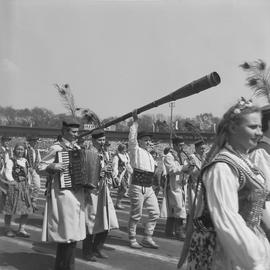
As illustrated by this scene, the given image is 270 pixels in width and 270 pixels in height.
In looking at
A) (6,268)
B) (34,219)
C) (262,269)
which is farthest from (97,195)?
(262,269)

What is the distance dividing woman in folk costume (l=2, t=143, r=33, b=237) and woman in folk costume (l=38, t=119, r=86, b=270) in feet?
8.28

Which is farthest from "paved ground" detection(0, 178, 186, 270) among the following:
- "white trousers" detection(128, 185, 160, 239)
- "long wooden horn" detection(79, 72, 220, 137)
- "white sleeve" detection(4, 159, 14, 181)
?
"long wooden horn" detection(79, 72, 220, 137)

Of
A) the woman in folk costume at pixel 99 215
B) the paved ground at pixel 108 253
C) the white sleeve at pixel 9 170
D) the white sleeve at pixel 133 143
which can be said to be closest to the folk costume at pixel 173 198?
the paved ground at pixel 108 253

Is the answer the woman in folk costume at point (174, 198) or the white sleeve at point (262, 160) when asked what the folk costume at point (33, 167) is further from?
the white sleeve at point (262, 160)

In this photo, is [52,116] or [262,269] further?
[52,116]

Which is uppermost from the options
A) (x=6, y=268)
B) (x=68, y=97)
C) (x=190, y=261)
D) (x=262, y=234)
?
(x=68, y=97)

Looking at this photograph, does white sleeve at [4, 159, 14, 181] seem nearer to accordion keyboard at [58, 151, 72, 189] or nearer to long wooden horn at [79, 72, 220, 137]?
accordion keyboard at [58, 151, 72, 189]

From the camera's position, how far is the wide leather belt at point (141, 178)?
6.86m

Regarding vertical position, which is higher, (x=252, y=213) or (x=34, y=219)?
(x=252, y=213)

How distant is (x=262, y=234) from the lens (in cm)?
225

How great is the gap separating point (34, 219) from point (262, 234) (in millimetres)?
7508

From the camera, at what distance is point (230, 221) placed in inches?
77.6

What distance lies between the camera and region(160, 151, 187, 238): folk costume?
7914 mm

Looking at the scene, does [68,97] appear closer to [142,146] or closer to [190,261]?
[142,146]
